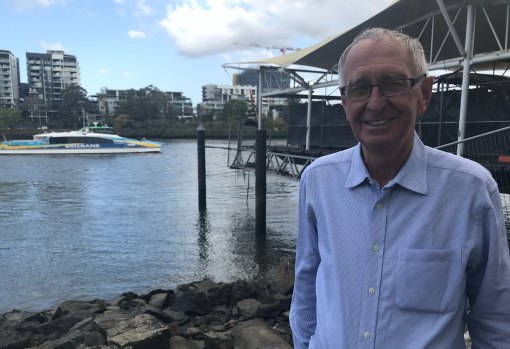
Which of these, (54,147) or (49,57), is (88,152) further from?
(49,57)

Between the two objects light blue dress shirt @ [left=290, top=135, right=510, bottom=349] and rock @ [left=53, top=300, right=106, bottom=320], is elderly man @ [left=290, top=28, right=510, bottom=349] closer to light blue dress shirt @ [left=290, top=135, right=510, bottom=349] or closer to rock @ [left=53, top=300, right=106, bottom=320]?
light blue dress shirt @ [left=290, top=135, right=510, bottom=349]

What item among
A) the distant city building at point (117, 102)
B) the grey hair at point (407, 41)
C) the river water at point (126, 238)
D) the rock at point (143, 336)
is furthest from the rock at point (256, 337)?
the distant city building at point (117, 102)

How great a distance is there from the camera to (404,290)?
4.66 ft

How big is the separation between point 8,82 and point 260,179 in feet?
458

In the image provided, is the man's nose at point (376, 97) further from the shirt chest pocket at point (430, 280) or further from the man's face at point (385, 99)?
the shirt chest pocket at point (430, 280)

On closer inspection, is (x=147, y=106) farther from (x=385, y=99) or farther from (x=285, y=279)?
(x=385, y=99)

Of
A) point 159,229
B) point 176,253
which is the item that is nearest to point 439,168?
point 176,253

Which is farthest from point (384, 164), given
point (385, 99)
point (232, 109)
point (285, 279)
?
point (232, 109)

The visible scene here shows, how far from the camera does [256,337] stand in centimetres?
512

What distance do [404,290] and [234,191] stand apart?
22.2m

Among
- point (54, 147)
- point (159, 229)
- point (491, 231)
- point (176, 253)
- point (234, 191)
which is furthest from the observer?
point (54, 147)

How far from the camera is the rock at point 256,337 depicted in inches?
193

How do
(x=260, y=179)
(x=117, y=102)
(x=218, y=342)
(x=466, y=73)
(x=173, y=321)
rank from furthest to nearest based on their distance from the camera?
(x=117, y=102) → (x=260, y=179) → (x=466, y=73) → (x=173, y=321) → (x=218, y=342)

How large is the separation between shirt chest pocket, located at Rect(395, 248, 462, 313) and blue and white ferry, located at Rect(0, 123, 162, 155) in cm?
5203
